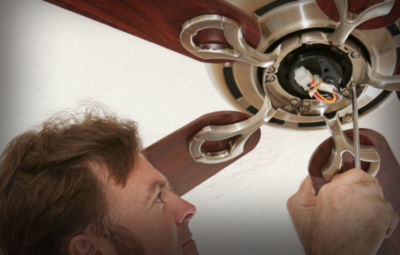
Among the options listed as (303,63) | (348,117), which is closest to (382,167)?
(348,117)

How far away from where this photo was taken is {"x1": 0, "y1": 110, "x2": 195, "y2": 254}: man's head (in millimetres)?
1004

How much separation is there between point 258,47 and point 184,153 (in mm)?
371

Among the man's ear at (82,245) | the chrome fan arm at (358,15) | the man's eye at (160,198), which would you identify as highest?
the chrome fan arm at (358,15)

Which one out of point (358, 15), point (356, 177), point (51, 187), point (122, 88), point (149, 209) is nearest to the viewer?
point (358, 15)

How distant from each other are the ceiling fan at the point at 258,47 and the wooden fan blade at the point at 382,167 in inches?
3.5

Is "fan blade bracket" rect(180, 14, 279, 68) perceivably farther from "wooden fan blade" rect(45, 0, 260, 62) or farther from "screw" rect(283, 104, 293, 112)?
"screw" rect(283, 104, 293, 112)

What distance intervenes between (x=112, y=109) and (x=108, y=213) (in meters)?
0.37

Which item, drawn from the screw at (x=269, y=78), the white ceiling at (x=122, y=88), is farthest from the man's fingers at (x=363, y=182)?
the white ceiling at (x=122, y=88)

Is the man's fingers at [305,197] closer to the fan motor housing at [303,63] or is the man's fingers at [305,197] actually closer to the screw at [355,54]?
the fan motor housing at [303,63]

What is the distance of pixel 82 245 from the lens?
3.41 ft

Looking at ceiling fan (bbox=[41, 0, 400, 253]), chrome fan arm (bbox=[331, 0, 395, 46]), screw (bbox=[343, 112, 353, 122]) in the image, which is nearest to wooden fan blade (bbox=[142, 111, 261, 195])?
ceiling fan (bbox=[41, 0, 400, 253])

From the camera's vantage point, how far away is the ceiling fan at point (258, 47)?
31.4 inches

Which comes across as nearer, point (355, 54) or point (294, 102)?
point (355, 54)

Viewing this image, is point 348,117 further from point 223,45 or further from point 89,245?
point 89,245
